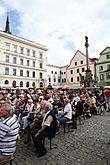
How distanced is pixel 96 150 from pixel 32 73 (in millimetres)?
50309

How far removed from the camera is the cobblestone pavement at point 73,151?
4848 millimetres

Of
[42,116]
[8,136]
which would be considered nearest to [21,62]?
[42,116]

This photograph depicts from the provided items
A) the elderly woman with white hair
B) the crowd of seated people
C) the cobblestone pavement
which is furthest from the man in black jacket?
the elderly woman with white hair

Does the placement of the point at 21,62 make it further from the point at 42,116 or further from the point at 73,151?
the point at 73,151

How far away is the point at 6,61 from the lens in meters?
48.4

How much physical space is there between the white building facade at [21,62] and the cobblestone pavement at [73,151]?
4125 centimetres

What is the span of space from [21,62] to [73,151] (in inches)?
1919

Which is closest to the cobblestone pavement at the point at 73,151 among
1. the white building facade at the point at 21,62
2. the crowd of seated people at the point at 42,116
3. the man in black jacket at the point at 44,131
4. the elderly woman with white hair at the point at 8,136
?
the man in black jacket at the point at 44,131

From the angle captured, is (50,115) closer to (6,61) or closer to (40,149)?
(40,149)

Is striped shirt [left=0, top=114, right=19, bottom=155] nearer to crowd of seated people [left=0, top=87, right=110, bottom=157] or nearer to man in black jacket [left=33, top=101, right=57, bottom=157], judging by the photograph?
crowd of seated people [left=0, top=87, right=110, bottom=157]

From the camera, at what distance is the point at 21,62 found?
5272 centimetres

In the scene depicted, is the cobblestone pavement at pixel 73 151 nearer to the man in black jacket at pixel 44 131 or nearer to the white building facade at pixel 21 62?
the man in black jacket at pixel 44 131

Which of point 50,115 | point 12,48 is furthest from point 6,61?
point 50,115

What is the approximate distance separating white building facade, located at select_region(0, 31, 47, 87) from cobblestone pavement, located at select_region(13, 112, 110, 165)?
41250 mm
